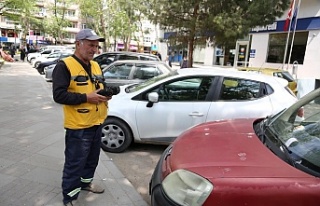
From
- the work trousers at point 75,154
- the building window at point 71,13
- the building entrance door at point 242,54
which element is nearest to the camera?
the work trousers at point 75,154

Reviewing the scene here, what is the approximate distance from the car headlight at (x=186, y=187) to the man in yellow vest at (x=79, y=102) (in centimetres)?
93

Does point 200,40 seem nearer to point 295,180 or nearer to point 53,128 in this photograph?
point 53,128

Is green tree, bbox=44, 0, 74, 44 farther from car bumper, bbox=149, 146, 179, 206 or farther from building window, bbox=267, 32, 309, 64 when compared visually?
car bumper, bbox=149, 146, 179, 206

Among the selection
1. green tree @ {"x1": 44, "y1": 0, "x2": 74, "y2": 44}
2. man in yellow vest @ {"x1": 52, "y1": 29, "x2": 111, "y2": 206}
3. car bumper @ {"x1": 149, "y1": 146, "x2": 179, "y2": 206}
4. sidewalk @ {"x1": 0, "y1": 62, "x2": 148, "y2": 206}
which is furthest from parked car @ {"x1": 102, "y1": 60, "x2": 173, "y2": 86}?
green tree @ {"x1": 44, "y1": 0, "x2": 74, "y2": 44}

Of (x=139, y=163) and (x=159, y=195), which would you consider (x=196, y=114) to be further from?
(x=159, y=195)

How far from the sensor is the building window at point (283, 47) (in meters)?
16.4

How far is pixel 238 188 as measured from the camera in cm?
162

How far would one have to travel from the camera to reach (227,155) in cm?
195

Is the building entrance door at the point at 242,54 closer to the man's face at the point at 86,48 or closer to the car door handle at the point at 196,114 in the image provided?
the car door handle at the point at 196,114

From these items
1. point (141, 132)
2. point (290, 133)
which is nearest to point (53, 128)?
point (141, 132)

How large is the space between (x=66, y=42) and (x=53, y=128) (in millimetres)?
61049

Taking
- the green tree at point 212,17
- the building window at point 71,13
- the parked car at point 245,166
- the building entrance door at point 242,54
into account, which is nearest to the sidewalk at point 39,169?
the parked car at point 245,166

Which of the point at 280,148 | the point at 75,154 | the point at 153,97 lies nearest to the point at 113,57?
the point at 153,97

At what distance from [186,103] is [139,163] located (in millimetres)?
1201
